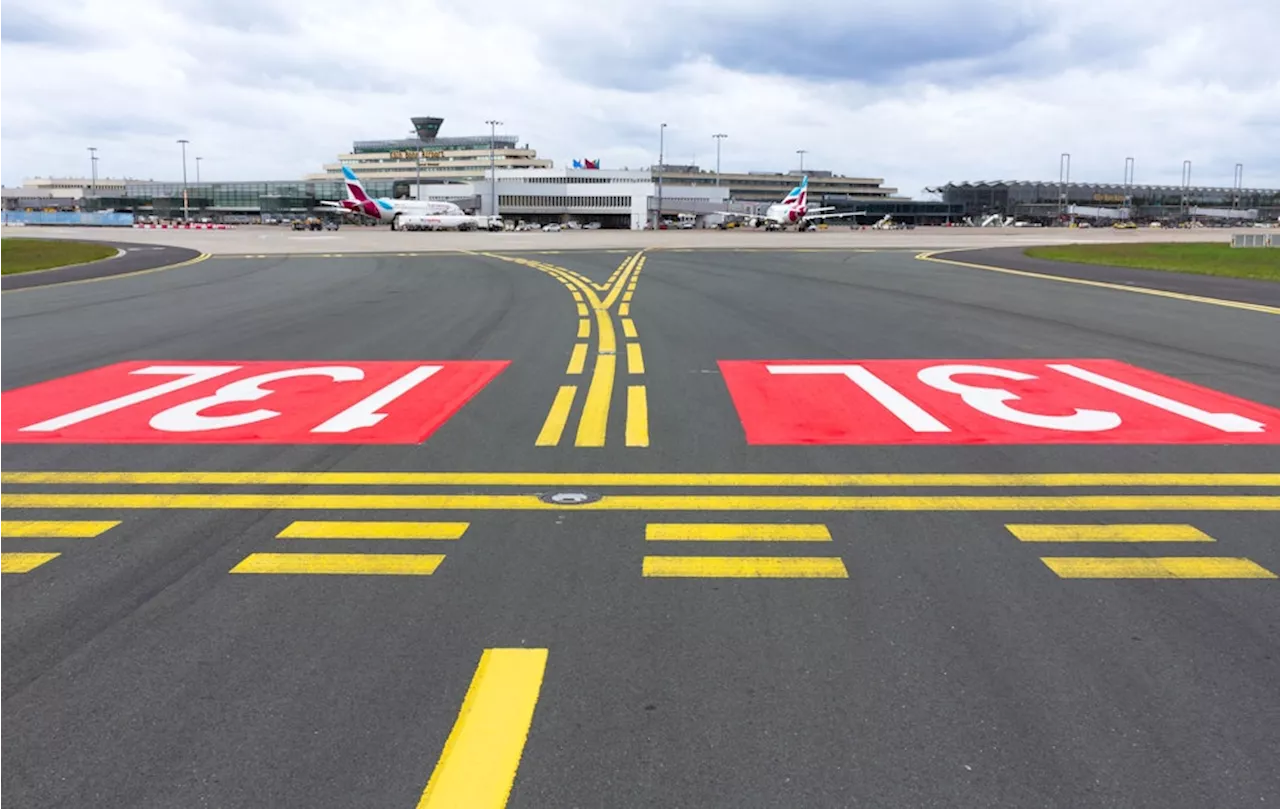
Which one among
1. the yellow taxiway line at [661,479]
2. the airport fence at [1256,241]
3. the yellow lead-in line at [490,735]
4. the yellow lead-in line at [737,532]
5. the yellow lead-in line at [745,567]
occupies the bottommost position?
the yellow lead-in line at [490,735]

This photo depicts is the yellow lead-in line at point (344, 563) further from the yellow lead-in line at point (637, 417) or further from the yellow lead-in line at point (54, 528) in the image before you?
the yellow lead-in line at point (637, 417)

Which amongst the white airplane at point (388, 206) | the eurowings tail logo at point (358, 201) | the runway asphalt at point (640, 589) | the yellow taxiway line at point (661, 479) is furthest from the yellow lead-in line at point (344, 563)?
the eurowings tail logo at point (358, 201)

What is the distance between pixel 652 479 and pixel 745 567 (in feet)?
5.71

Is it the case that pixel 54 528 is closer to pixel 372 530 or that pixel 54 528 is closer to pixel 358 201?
pixel 372 530

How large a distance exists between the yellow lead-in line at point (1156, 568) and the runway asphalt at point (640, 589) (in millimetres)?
28

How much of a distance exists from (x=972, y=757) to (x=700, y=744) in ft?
2.95

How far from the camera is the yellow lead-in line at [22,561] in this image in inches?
189

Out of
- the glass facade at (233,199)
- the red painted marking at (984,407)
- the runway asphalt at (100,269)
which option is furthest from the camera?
the glass facade at (233,199)

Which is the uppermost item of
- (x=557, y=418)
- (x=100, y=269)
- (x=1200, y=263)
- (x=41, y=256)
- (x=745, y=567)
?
(x=41, y=256)

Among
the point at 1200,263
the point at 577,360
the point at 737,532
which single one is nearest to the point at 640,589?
the point at 737,532

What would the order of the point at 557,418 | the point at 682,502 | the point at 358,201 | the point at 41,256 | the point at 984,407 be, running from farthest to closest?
the point at 358,201, the point at 41,256, the point at 984,407, the point at 557,418, the point at 682,502

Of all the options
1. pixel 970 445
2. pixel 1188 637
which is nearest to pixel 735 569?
pixel 1188 637

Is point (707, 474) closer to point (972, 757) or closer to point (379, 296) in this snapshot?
point (972, 757)

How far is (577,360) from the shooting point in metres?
11.6
